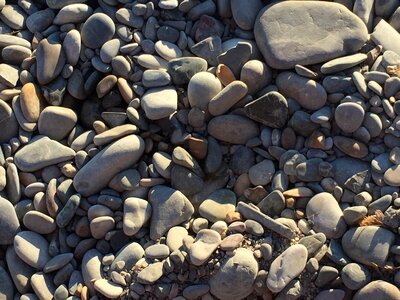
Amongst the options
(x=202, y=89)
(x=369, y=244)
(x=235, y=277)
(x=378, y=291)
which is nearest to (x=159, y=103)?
(x=202, y=89)

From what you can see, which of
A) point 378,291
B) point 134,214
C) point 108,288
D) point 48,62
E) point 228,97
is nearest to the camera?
point 378,291

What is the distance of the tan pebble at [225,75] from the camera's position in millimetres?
2607

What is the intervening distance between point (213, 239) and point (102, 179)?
0.56 metres

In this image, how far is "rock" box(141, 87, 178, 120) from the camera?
255cm

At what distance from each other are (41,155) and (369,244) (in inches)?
56.2

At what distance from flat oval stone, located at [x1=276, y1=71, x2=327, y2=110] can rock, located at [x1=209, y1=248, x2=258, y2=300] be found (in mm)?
712

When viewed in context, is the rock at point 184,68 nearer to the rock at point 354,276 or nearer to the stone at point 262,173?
the stone at point 262,173

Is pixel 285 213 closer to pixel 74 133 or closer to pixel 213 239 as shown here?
pixel 213 239

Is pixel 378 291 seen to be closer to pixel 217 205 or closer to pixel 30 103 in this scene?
pixel 217 205

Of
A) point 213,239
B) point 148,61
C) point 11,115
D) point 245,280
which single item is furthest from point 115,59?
point 245,280

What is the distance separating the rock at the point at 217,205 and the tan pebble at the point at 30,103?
0.86 metres

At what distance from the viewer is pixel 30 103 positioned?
2627 mm

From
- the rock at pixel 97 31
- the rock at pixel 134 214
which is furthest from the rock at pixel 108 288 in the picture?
the rock at pixel 97 31

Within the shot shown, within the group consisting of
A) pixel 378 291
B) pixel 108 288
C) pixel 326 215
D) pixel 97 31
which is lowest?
pixel 108 288
